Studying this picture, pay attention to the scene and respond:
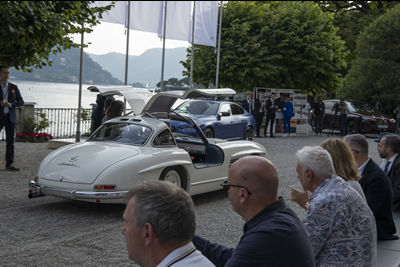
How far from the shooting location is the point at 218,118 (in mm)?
18734

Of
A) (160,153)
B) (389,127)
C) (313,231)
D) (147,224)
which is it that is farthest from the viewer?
(389,127)

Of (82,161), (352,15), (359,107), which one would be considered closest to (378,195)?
(82,161)

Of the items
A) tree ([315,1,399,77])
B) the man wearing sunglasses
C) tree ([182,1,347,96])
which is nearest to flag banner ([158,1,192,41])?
tree ([182,1,347,96])

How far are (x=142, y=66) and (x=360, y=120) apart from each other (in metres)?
12.5

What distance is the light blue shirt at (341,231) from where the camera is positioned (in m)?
3.86

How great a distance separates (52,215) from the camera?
7.83 m

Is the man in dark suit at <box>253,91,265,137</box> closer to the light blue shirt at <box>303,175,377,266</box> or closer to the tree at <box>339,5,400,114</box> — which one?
the tree at <box>339,5,400,114</box>

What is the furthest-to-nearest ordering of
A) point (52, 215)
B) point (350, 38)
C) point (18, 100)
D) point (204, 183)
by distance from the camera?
1. point (350, 38)
2. point (18, 100)
3. point (204, 183)
4. point (52, 215)

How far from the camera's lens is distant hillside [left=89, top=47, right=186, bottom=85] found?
Result: 2220cm

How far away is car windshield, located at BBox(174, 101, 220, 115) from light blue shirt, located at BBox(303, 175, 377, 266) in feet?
49.1

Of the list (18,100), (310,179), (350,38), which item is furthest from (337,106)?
(310,179)

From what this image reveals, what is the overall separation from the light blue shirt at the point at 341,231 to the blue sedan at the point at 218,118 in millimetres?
13803

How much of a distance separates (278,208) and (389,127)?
27168 millimetres

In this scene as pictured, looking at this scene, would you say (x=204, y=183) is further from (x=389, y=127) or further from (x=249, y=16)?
(x=249, y=16)
